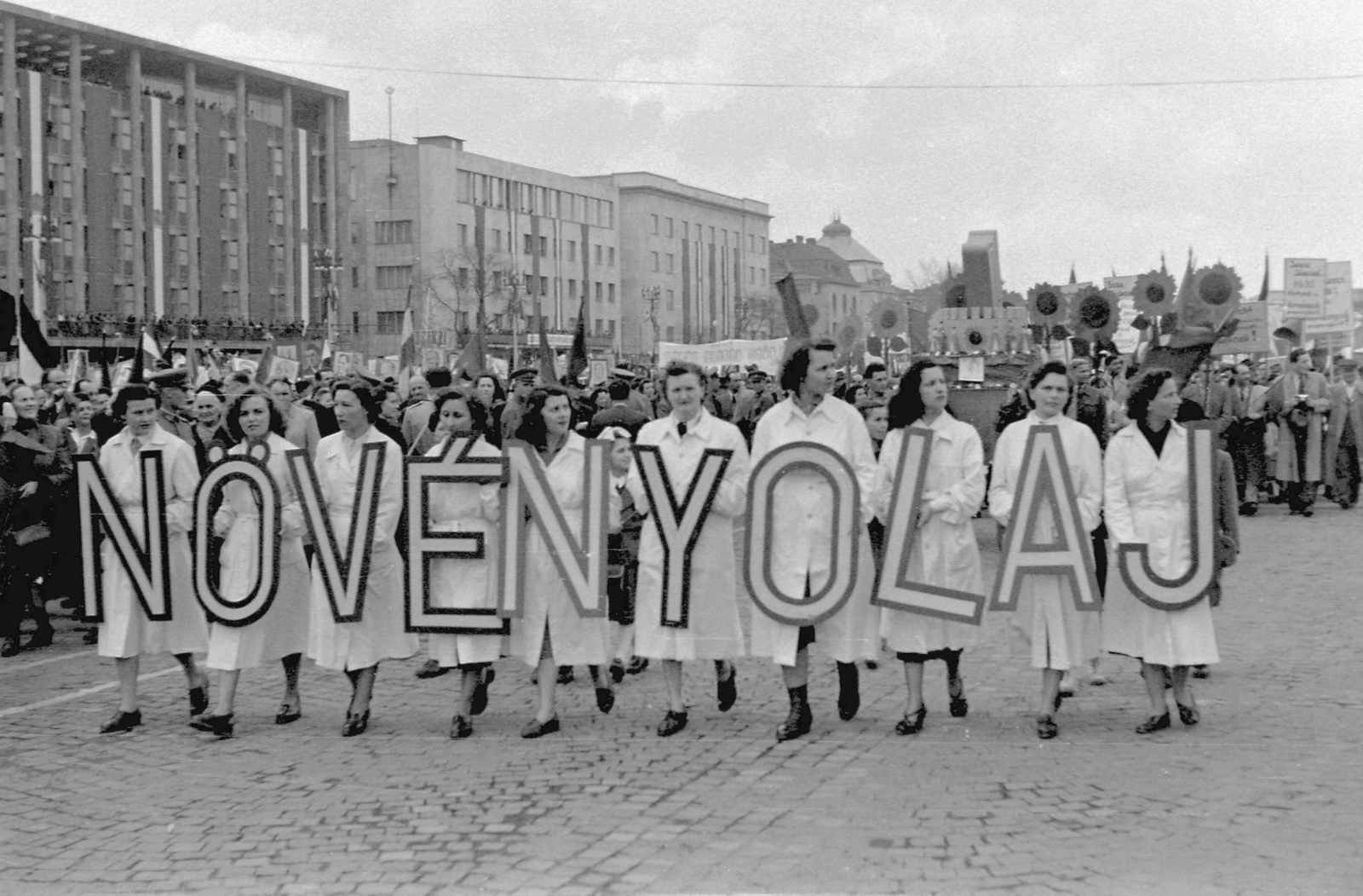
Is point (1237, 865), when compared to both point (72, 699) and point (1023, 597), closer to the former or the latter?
point (1023, 597)

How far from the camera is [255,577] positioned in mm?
8078

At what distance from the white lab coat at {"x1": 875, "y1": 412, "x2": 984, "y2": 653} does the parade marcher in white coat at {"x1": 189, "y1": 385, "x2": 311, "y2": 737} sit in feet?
10.2

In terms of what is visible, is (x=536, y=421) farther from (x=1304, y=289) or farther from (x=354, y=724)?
(x=1304, y=289)

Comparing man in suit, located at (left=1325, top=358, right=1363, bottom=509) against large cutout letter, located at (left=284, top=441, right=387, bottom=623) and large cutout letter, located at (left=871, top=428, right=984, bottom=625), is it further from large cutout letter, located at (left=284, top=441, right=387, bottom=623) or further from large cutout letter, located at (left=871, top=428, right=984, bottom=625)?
large cutout letter, located at (left=284, top=441, right=387, bottom=623)

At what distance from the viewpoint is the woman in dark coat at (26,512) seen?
11219 millimetres

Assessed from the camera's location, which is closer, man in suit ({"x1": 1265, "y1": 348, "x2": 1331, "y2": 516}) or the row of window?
man in suit ({"x1": 1265, "y1": 348, "x2": 1331, "y2": 516})

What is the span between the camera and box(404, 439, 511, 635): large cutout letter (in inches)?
312

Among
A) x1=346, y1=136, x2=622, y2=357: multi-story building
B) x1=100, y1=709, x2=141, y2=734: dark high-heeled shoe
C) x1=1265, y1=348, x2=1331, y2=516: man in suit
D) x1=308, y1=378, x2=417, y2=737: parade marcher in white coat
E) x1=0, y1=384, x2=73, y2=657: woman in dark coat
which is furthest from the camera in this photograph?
x1=346, y1=136, x2=622, y2=357: multi-story building

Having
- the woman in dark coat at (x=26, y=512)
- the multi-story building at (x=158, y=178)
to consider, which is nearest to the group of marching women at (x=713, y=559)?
the woman in dark coat at (x=26, y=512)

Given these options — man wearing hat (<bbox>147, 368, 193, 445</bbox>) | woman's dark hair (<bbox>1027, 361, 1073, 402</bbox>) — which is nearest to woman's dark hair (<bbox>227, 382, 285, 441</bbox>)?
man wearing hat (<bbox>147, 368, 193, 445</bbox>)

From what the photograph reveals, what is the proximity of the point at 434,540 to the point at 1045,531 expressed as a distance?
309cm

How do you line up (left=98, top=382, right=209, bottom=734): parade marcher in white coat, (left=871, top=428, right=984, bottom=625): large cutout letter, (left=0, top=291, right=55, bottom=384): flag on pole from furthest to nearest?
(left=0, top=291, right=55, bottom=384): flag on pole, (left=98, top=382, right=209, bottom=734): parade marcher in white coat, (left=871, top=428, right=984, bottom=625): large cutout letter

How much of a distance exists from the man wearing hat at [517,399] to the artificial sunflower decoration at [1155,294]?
828 cm

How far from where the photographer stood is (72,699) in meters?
9.19
